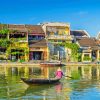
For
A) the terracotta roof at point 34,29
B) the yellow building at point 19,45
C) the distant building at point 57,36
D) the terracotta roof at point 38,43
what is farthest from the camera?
the terracotta roof at point 34,29

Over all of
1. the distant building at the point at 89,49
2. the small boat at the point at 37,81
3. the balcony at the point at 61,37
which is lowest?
the small boat at the point at 37,81

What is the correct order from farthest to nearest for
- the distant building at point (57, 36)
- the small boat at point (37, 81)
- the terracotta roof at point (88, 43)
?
the terracotta roof at point (88, 43), the distant building at point (57, 36), the small boat at point (37, 81)

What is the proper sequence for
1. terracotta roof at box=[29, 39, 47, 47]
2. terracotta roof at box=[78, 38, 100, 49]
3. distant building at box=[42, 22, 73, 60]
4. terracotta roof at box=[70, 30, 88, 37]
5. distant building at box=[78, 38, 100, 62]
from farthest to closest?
terracotta roof at box=[70, 30, 88, 37], terracotta roof at box=[78, 38, 100, 49], distant building at box=[42, 22, 73, 60], distant building at box=[78, 38, 100, 62], terracotta roof at box=[29, 39, 47, 47]

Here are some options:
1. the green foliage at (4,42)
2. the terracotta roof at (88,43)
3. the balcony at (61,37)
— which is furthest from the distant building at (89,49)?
the green foliage at (4,42)

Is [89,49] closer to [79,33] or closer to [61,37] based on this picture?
[61,37]

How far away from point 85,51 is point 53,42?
5951 mm

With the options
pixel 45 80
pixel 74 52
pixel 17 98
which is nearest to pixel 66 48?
pixel 74 52

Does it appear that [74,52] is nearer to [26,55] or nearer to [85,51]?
[85,51]

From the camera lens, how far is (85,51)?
69.7 metres

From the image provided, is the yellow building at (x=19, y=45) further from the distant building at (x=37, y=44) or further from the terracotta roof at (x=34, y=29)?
the terracotta roof at (x=34, y=29)

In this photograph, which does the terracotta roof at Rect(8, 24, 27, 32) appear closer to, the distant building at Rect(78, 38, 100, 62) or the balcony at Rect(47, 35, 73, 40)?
the balcony at Rect(47, 35, 73, 40)

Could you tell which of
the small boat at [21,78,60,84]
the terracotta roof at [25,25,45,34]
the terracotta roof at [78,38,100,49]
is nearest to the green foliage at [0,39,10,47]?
the terracotta roof at [25,25,45,34]

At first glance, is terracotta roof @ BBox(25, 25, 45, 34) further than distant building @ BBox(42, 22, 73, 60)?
Yes

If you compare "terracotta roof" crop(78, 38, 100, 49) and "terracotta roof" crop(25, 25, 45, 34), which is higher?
"terracotta roof" crop(25, 25, 45, 34)
